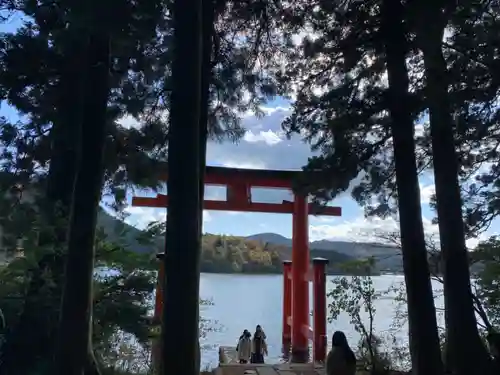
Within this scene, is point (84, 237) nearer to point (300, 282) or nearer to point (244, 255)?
point (300, 282)

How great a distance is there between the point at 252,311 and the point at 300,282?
18.9 feet

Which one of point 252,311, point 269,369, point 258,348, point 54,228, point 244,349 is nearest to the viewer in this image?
point 54,228

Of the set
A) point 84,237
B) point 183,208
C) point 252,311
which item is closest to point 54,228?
point 84,237

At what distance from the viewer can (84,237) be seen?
11.4 ft

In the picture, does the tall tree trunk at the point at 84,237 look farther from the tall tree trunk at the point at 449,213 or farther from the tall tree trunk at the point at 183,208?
the tall tree trunk at the point at 449,213

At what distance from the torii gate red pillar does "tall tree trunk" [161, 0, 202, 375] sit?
5.99m

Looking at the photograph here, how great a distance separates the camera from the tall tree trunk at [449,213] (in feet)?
13.5

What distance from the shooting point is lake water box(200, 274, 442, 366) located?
7484mm

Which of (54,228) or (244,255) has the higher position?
(244,255)

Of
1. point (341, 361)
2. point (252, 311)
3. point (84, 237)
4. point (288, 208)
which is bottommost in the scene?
point (252, 311)

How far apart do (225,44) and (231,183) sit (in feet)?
13.1

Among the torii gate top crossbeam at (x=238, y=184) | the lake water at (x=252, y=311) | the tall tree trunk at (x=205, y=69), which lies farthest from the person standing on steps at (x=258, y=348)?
the tall tree trunk at (x=205, y=69)

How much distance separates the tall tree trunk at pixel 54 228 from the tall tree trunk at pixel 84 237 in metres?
0.44

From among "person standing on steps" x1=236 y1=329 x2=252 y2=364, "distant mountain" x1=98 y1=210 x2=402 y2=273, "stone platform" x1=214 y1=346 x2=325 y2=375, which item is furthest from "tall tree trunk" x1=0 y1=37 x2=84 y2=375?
"person standing on steps" x1=236 y1=329 x2=252 y2=364
